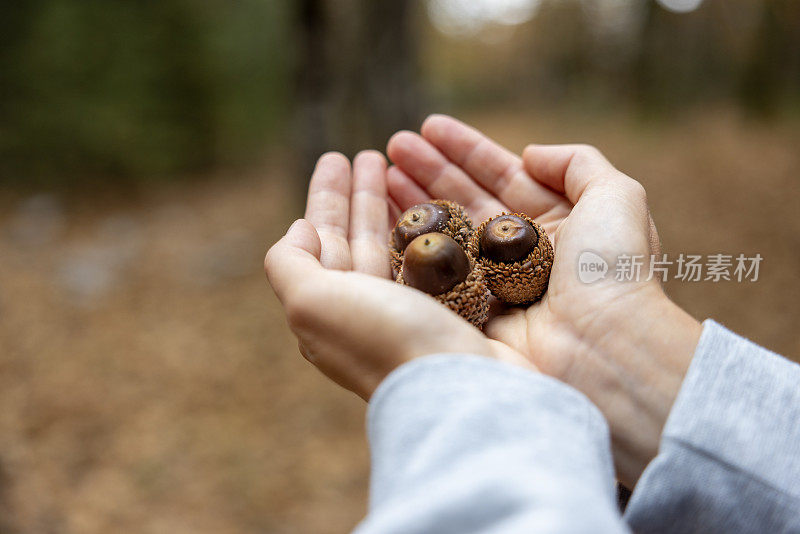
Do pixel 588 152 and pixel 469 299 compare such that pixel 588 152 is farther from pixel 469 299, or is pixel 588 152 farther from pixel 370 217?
pixel 370 217

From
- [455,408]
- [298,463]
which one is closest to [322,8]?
[298,463]

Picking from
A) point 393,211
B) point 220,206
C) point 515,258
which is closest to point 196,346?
point 393,211

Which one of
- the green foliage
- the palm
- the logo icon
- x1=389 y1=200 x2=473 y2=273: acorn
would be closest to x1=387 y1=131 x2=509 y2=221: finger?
the palm

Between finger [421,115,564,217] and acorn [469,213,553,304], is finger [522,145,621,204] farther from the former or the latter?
acorn [469,213,553,304]

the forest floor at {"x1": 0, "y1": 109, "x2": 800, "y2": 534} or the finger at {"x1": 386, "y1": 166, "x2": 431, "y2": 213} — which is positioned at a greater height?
the finger at {"x1": 386, "y1": 166, "x2": 431, "y2": 213}

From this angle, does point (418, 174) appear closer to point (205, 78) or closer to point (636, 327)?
point (636, 327)
